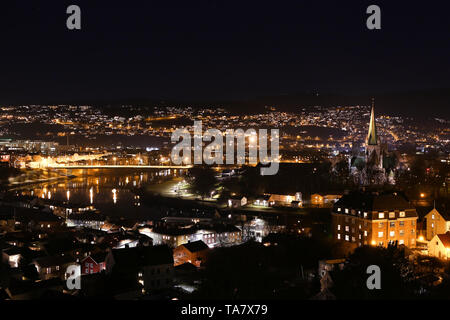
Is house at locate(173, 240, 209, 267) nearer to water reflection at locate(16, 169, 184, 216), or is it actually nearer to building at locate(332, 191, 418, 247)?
building at locate(332, 191, 418, 247)

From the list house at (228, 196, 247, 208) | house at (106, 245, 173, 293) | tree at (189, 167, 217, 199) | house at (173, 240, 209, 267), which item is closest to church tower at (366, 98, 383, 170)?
house at (228, 196, 247, 208)

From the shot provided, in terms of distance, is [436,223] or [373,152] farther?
[373,152]

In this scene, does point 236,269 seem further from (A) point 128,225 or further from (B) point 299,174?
(B) point 299,174

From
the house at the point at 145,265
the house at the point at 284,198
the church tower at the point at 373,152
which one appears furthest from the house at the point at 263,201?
the house at the point at 145,265

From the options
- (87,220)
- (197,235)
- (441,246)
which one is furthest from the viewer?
(87,220)

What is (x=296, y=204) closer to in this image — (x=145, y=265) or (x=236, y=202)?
(x=236, y=202)

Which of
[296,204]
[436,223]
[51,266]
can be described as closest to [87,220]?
[51,266]
